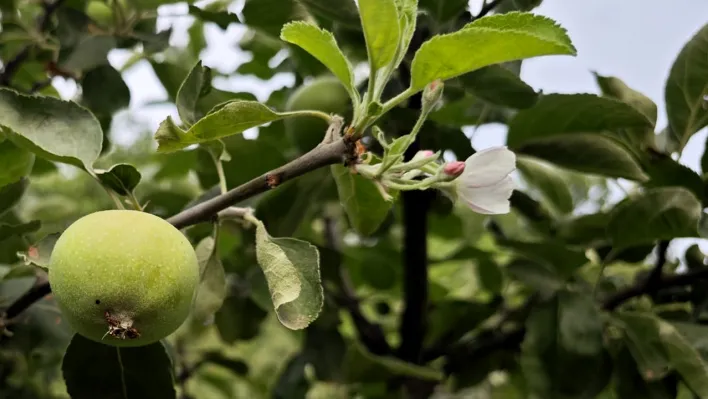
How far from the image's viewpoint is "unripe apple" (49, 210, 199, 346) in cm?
49

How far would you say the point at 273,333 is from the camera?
→ 2023 millimetres

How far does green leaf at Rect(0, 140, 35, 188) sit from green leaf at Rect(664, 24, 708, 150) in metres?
0.70

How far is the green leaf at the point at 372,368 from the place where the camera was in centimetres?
77

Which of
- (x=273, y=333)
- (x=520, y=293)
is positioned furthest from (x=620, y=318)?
(x=273, y=333)

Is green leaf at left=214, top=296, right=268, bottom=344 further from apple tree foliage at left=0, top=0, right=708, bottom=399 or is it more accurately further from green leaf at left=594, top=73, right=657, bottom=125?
green leaf at left=594, top=73, right=657, bottom=125

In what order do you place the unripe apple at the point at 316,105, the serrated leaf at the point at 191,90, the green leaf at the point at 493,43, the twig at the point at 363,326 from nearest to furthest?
the green leaf at the point at 493,43, the serrated leaf at the point at 191,90, the unripe apple at the point at 316,105, the twig at the point at 363,326

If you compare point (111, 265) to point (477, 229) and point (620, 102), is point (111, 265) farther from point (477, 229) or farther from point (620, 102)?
point (477, 229)

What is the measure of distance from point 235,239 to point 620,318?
59cm

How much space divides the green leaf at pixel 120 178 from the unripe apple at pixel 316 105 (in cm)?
29

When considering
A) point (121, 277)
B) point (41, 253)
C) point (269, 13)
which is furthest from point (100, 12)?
point (121, 277)

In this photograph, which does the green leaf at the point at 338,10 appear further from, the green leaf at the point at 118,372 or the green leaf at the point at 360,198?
the green leaf at the point at 118,372

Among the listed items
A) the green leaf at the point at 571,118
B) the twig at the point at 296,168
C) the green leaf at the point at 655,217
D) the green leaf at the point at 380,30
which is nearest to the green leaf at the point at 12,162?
the twig at the point at 296,168

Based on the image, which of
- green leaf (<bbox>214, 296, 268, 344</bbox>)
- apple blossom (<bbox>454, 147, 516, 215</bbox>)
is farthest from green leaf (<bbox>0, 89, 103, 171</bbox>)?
green leaf (<bbox>214, 296, 268, 344</bbox>)

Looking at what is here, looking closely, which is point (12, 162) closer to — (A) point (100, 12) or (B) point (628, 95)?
(A) point (100, 12)
